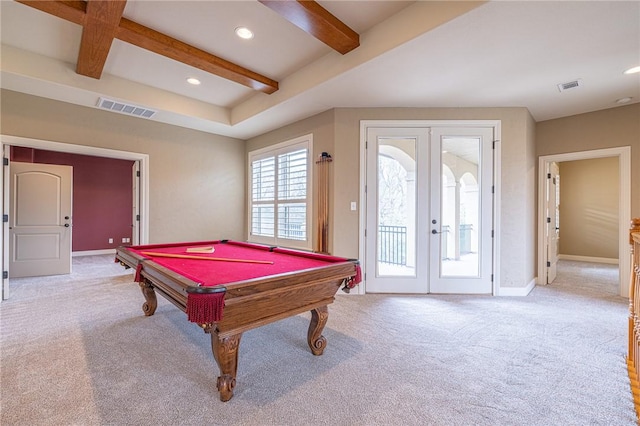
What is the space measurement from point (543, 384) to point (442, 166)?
103 inches

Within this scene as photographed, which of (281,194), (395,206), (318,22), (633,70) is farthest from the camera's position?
(281,194)

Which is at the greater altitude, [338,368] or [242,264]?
[242,264]

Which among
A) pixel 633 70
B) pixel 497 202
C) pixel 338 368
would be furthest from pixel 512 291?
pixel 338 368

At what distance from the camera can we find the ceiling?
219cm

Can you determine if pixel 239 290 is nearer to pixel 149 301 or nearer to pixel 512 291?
pixel 149 301

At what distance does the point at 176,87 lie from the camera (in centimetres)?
393

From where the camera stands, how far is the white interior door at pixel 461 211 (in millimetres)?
3734

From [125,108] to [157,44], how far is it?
174 cm

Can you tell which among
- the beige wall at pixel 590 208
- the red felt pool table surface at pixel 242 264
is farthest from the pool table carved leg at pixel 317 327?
the beige wall at pixel 590 208

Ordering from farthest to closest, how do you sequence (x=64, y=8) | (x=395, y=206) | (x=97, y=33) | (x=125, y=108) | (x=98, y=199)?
(x=98, y=199), (x=125, y=108), (x=395, y=206), (x=97, y=33), (x=64, y=8)

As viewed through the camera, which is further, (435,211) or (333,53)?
(435,211)

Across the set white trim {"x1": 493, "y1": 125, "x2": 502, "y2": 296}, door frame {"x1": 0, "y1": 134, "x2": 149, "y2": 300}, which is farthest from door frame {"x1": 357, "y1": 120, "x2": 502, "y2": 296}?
door frame {"x1": 0, "y1": 134, "x2": 149, "y2": 300}

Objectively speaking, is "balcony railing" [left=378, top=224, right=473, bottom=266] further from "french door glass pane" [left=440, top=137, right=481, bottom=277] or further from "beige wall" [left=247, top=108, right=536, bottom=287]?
"beige wall" [left=247, top=108, right=536, bottom=287]

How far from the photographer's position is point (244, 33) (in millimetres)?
2709
